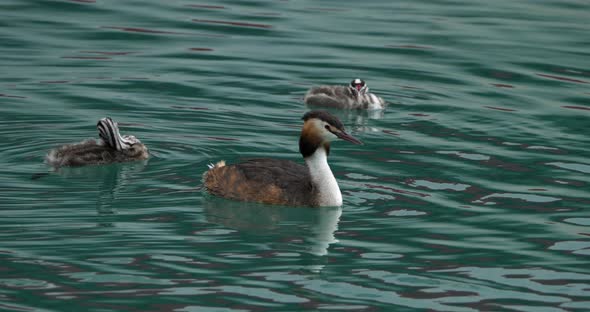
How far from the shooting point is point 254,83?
20.7m

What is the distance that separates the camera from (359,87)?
19.4 meters

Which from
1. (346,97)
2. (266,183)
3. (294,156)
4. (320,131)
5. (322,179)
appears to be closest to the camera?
(320,131)

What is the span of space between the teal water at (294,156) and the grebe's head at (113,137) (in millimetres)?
291

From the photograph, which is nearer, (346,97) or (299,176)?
(299,176)

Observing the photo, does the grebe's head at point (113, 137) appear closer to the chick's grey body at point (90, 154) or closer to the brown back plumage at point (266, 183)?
the chick's grey body at point (90, 154)

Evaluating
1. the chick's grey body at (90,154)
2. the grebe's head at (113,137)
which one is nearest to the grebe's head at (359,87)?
the chick's grey body at (90,154)

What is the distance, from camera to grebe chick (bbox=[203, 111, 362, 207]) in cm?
1360

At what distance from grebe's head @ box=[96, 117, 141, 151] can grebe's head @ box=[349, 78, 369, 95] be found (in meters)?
4.76

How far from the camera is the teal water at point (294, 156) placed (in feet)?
36.9

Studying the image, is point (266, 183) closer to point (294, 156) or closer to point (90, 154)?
point (294, 156)

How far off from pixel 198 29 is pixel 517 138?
31.2ft

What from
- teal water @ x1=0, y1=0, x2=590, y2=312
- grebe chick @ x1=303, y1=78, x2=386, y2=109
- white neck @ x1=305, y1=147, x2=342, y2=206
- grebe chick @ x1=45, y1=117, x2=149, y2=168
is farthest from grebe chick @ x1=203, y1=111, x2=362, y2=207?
grebe chick @ x1=303, y1=78, x2=386, y2=109

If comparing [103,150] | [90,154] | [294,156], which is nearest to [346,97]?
[294,156]

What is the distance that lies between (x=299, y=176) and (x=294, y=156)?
2323 millimetres
